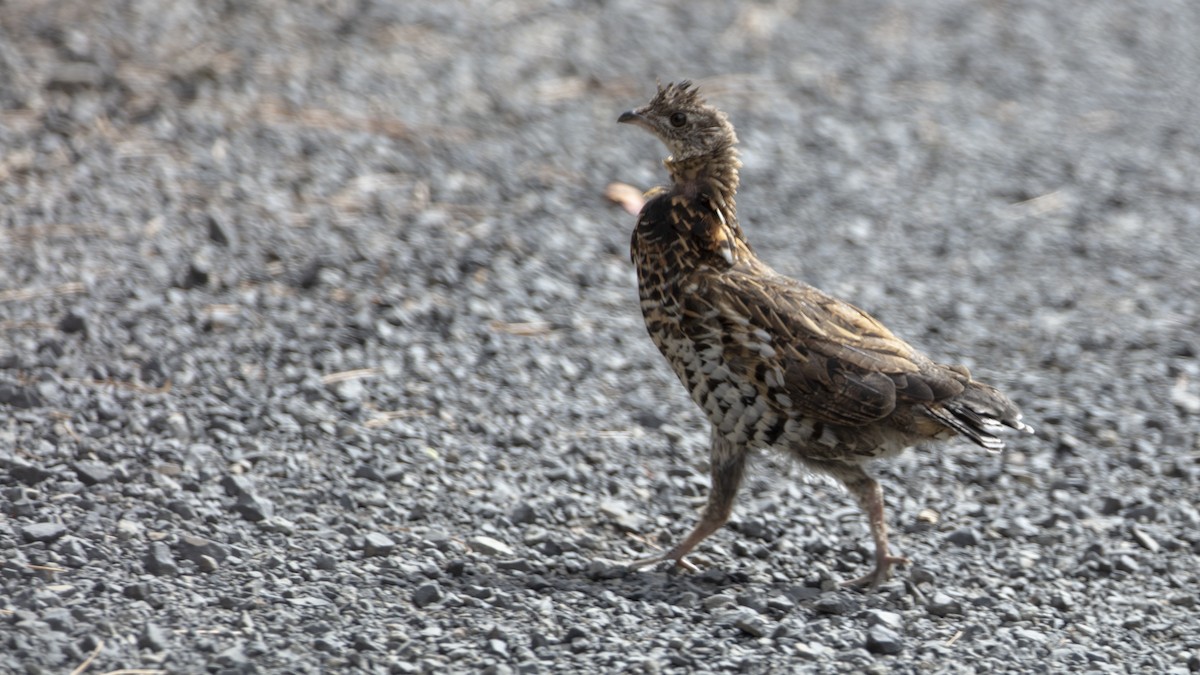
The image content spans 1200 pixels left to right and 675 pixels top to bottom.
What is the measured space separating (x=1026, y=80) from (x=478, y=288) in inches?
226

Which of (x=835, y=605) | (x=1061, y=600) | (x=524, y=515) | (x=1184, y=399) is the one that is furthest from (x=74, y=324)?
(x=1184, y=399)

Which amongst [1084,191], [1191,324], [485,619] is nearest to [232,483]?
[485,619]

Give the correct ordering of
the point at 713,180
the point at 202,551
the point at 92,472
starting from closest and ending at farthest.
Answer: the point at 202,551 → the point at 92,472 → the point at 713,180

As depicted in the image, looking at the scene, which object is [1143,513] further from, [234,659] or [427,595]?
[234,659]

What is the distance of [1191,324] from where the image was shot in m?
8.14

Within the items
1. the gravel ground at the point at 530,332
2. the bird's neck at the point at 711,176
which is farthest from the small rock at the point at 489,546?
the bird's neck at the point at 711,176

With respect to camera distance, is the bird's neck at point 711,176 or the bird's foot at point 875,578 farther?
the bird's neck at point 711,176

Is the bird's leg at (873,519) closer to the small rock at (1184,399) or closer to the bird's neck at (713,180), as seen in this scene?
the bird's neck at (713,180)

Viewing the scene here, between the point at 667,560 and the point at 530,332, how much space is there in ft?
7.41

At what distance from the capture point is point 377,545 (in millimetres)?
5270

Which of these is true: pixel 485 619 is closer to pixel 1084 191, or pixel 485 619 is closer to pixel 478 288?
pixel 478 288

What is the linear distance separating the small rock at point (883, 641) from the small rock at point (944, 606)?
0.34 metres

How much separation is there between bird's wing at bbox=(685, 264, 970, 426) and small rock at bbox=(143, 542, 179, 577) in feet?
6.25

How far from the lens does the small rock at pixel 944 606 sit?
523 cm
